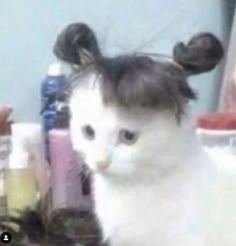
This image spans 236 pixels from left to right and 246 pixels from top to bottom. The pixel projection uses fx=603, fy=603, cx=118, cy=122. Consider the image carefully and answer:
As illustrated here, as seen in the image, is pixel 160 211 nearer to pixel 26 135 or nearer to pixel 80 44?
pixel 80 44

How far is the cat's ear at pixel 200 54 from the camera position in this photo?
1.76 feet

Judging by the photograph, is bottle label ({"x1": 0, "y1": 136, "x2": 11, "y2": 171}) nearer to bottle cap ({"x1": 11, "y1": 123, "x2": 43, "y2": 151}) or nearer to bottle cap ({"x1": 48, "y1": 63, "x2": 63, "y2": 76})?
bottle cap ({"x1": 11, "y1": 123, "x2": 43, "y2": 151})

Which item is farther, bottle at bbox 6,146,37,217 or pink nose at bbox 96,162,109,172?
bottle at bbox 6,146,37,217

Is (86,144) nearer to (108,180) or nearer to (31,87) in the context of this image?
(108,180)

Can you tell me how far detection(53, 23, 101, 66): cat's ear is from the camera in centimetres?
55

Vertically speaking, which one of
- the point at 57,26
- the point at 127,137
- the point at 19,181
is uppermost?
the point at 57,26

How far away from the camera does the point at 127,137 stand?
0.53 metres

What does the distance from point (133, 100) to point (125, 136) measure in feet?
0.12

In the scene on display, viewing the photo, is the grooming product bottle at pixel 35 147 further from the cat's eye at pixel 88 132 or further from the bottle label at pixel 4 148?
the cat's eye at pixel 88 132

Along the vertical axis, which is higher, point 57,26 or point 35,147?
point 57,26

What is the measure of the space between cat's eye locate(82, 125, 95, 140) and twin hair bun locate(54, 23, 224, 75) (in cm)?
6

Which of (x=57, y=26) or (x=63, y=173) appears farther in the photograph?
(x=57, y=26)

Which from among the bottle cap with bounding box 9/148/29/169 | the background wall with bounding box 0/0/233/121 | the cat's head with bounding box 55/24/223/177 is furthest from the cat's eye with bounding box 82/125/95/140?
the background wall with bounding box 0/0/233/121

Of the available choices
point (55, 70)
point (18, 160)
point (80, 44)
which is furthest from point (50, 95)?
point (80, 44)
